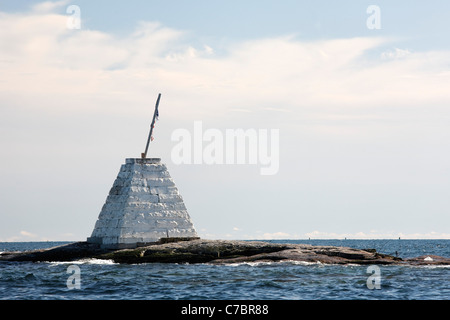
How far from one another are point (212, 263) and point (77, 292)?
507 inches

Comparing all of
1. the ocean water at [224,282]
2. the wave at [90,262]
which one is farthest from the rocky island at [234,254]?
the ocean water at [224,282]

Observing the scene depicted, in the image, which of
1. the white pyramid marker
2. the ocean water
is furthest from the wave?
the white pyramid marker

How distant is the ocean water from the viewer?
27609 millimetres

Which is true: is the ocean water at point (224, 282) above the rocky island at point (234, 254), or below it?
below

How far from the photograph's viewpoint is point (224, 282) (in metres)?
31.3

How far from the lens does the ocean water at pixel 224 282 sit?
27.6 metres

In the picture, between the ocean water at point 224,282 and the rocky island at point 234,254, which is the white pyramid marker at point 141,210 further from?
the ocean water at point 224,282

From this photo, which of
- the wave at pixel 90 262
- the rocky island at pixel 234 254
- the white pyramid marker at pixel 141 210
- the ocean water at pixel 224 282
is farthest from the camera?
the white pyramid marker at pixel 141 210

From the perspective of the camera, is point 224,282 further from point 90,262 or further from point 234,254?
point 90,262

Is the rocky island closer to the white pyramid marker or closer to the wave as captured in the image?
the wave

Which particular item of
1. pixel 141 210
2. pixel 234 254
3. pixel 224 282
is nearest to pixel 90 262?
pixel 141 210

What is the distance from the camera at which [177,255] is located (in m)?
41.3
